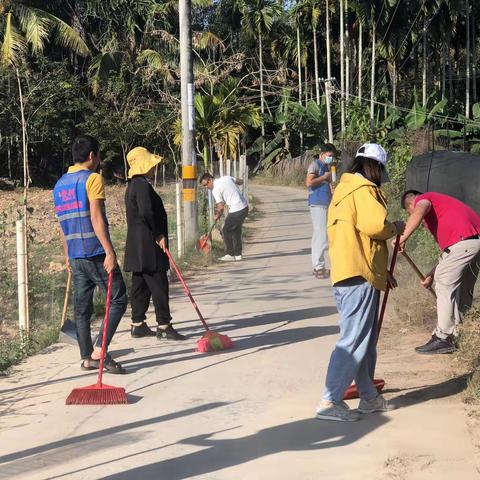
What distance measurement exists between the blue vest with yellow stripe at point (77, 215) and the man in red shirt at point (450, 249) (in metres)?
2.59

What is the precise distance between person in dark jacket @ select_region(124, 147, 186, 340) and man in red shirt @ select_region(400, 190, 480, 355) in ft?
8.13

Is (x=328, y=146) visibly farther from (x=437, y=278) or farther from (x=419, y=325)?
(x=437, y=278)

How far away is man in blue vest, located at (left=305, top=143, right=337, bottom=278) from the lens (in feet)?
35.9

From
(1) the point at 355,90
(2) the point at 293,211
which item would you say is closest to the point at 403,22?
(1) the point at 355,90

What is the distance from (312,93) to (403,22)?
1269 centimetres

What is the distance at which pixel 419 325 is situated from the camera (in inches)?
307

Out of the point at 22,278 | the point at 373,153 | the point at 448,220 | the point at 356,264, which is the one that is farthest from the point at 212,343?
the point at 373,153

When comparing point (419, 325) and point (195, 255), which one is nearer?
point (419, 325)

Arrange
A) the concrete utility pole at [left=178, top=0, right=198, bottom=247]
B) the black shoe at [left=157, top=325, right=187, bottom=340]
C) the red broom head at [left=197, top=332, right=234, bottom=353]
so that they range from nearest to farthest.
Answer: the red broom head at [left=197, top=332, right=234, bottom=353]
the black shoe at [left=157, top=325, right=187, bottom=340]
the concrete utility pole at [left=178, top=0, right=198, bottom=247]

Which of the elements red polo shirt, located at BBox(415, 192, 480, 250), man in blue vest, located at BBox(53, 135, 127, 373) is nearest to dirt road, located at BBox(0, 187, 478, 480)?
man in blue vest, located at BBox(53, 135, 127, 373)

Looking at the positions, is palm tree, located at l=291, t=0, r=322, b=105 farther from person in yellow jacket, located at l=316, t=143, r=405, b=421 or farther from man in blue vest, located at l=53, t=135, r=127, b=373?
person in yellow jacket, located at l=316, t=143, r=405, b=421

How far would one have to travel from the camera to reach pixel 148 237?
7.68 meters

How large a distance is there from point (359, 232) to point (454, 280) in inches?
70.4

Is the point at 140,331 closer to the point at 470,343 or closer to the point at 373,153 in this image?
the point at 470,343
